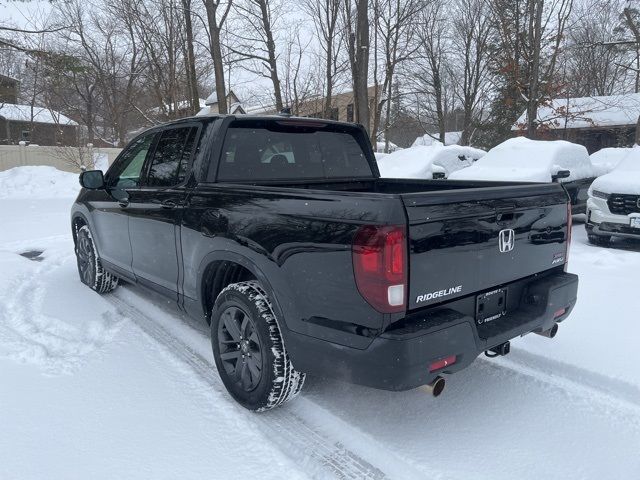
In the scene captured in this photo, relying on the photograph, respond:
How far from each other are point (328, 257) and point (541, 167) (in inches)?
341

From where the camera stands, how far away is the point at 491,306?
9.22 ft

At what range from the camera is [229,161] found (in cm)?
352

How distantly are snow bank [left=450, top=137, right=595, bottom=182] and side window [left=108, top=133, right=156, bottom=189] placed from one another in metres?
7.18

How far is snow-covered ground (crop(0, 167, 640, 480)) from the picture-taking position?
99.1 inches

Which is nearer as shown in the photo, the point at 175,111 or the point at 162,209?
the point at 162,209

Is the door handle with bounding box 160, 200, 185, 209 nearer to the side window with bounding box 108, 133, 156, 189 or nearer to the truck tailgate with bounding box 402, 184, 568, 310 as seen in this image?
the side window with bounding box 108, 133, 156, 189

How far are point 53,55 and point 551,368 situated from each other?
14.4 metres

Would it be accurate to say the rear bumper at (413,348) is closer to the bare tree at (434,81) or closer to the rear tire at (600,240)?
the rear tire at (600,240)


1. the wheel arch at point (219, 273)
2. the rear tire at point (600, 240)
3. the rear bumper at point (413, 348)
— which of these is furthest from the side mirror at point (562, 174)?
the wheel arch at point (219, 273)

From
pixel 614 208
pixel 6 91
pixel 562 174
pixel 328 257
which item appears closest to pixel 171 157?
pixel 328 257

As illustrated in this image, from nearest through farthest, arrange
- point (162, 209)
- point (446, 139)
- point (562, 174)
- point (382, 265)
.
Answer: point (382, 265) → point (162, 209) → point (562, 174) → point (446, 139)

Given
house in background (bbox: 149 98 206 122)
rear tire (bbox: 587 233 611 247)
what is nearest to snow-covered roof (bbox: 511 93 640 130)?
house in background (bbox: 149 98 206 122)

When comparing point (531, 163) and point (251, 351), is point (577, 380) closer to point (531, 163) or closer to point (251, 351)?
point (251, 351)

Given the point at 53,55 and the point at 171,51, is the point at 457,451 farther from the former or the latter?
the point at 171,51
